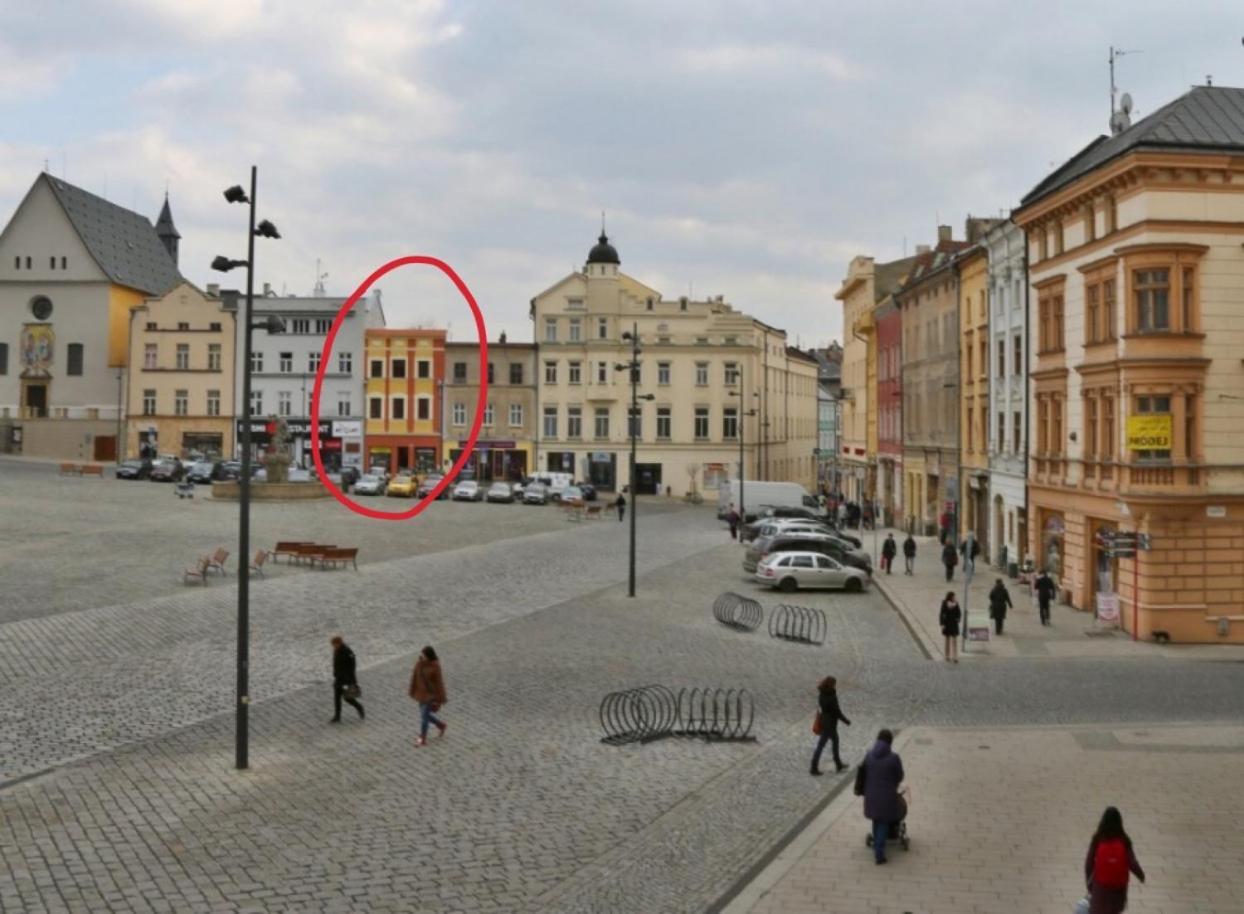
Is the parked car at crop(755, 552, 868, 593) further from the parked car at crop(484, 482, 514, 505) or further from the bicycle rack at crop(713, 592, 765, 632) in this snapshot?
the parked car at crop(484, 482, 514, 505)

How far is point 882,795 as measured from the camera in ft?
41.6

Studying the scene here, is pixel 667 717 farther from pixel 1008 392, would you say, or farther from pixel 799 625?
pixel 1008 392

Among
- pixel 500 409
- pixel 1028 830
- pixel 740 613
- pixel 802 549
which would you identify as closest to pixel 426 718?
pixel 1028 830

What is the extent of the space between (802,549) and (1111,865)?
29.8 metres

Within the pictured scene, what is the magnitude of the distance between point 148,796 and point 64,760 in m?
2.28

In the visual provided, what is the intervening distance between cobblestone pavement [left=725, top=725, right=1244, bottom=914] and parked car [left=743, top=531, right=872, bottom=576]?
20.3 m

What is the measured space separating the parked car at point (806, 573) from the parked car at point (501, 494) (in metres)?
33.4

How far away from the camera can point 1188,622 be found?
28422 millimetres

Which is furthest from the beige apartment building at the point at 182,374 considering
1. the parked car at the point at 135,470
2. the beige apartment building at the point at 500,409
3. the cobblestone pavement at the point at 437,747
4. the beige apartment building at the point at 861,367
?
the cobblestone pavement at the point at 437,747

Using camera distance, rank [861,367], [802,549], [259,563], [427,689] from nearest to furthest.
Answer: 1. [427,689]
2. [259,563]
3. [802,549]
4. [861,367]

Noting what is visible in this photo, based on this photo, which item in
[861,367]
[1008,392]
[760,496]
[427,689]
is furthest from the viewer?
[861,367]

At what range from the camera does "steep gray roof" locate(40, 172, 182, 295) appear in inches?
3632

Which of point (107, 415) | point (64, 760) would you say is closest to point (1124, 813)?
point (64, 760)

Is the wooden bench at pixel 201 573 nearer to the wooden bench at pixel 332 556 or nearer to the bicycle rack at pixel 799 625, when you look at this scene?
the wooden bench at pixel 332 556
